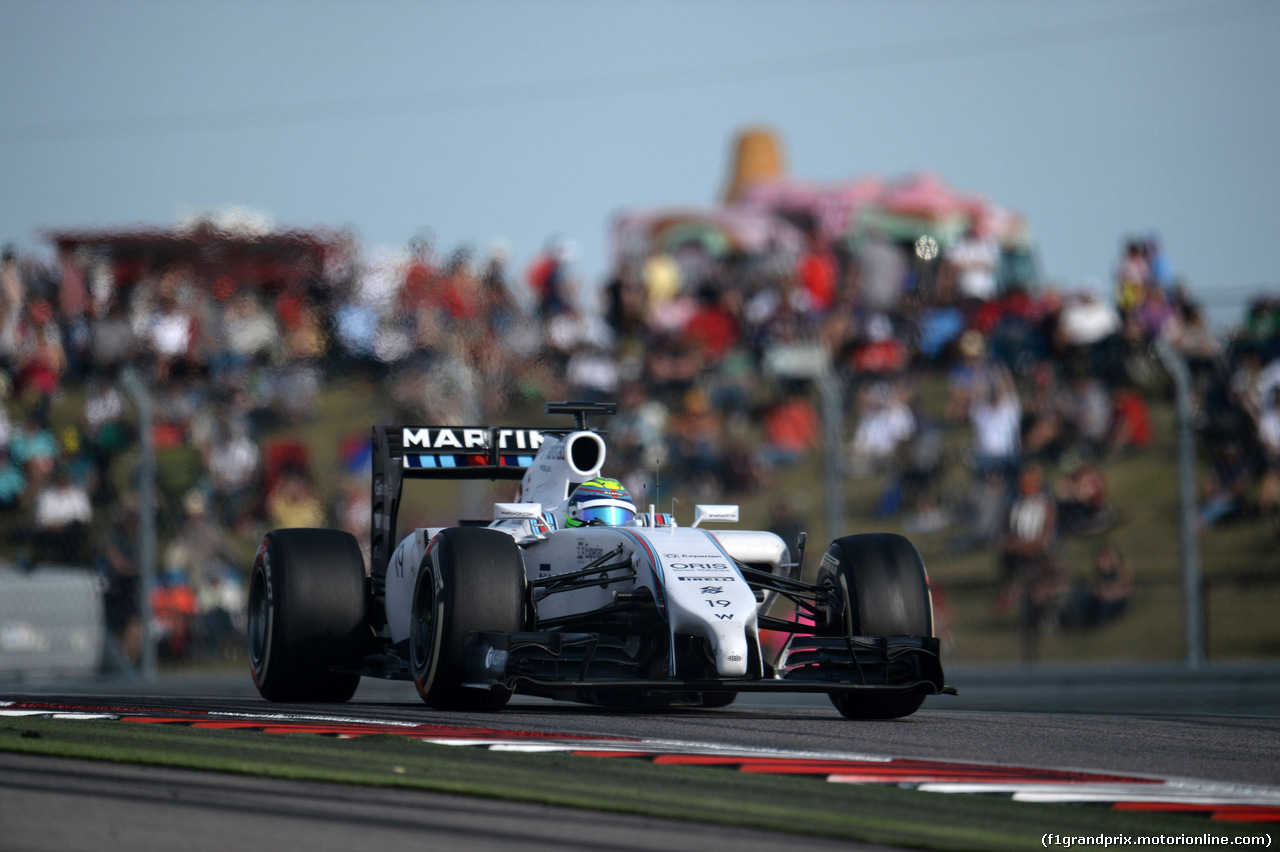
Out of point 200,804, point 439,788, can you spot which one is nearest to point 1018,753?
point 439,788

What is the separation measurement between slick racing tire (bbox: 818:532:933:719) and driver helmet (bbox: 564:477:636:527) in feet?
3.77

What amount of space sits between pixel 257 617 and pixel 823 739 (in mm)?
3876

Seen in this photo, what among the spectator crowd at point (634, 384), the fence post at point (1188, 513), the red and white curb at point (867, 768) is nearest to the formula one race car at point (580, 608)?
the red and white curb at point (867, 768)

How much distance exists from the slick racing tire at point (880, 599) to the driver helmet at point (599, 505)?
3.77ft

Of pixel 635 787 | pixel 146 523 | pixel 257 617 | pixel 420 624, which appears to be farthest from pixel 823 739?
pixel 146 523

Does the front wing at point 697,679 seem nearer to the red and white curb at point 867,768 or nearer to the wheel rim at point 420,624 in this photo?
the red and white curb at point 867,768

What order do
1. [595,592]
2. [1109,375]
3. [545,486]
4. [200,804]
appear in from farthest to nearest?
1. [1109,375]
2. [545,486]
3. [595,592]
4. [200,804]

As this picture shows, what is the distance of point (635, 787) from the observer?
4.97 meters

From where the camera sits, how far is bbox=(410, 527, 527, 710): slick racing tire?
723 cm

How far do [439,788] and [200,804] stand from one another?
27.4 inches

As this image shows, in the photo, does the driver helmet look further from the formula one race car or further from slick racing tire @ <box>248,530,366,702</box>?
slick racing tire @ <box>248,530,366,702</box>

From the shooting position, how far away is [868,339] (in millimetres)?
16125

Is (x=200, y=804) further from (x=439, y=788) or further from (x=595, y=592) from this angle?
(x=595, y=592)

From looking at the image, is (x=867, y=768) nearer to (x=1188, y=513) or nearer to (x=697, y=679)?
(x=697, y=679)
